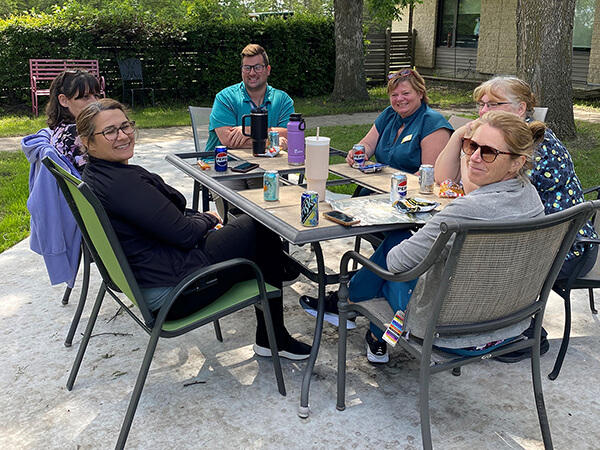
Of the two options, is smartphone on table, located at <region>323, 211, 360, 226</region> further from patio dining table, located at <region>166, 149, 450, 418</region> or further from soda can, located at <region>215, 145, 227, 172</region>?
soda can, located at <region>215, 145, 227, 172</region>

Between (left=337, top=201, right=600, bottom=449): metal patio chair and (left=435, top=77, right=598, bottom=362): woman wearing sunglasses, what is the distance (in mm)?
516

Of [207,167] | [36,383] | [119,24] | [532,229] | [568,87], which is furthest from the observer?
[119,24]

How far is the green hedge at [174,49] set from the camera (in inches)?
438

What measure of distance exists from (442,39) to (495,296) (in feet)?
52.2

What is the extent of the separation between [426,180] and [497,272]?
1.03 metres

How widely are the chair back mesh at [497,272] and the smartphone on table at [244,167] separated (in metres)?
1.70

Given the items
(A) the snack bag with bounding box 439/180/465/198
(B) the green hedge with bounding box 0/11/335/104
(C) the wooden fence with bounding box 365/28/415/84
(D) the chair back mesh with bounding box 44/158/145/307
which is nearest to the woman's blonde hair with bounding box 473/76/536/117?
(A) the snack bag with bounding box 439/180/465/198

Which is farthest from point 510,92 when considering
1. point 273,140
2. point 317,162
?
point 273,140

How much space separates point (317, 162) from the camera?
8.95 ft

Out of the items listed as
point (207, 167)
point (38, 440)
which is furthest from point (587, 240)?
point (38, 440)

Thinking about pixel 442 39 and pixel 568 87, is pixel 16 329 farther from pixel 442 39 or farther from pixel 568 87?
pixel 442 39

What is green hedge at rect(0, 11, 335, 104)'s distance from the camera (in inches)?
438

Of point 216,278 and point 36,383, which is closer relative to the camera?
point 216,278

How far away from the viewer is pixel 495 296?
2.02m
